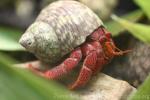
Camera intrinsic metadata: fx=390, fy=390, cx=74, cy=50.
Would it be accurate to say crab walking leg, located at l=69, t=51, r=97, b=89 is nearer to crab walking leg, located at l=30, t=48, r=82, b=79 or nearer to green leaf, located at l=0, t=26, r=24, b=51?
crab walking leg, located at l=30, t=48, r=82, b=79

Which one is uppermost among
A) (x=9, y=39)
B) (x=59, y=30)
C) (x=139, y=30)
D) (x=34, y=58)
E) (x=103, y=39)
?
(x=139, y=30)

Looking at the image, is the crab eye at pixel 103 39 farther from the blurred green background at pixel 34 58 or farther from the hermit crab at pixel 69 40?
the blurred green background at pixel 34 58

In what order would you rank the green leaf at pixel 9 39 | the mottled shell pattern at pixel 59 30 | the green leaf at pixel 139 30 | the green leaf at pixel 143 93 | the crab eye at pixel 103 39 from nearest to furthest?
the green leaf at pixel 139 30 < the green leaf at pixel 143 93 < the mottled shell pattern at pixel 59 30 < the crab eye at pixel 103 39 < the green leaf at pixel 9 39

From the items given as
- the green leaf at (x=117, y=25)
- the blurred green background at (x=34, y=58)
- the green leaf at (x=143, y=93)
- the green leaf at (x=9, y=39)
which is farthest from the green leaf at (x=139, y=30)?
the green leaf at (x=9, y=39)

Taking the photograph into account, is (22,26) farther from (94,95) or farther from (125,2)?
(94,95)

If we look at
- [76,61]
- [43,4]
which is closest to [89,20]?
[76,61]

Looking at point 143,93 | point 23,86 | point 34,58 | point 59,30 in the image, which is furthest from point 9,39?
point 23,86

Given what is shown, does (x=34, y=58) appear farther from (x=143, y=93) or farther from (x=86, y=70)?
(x=143, y=93)
